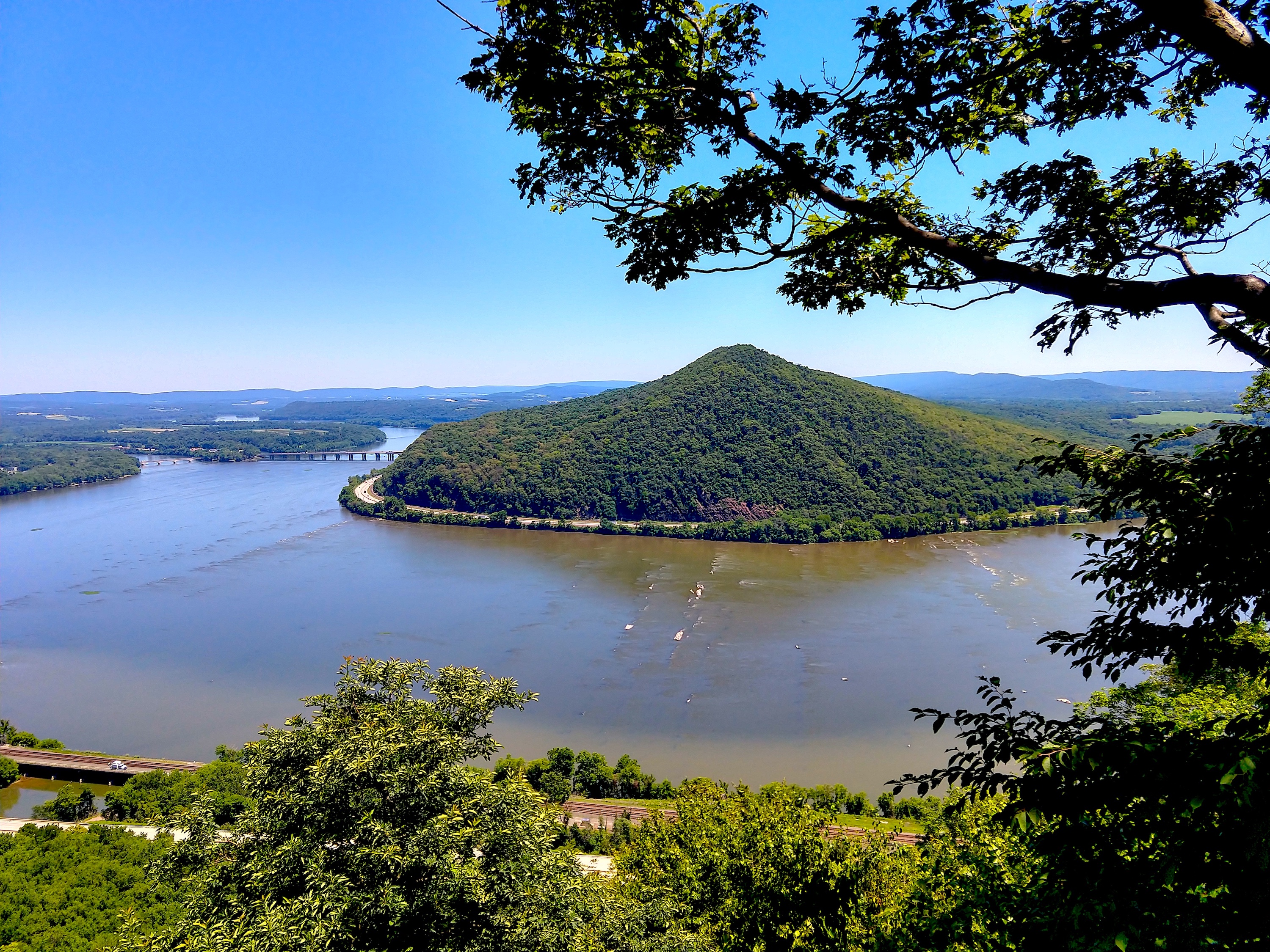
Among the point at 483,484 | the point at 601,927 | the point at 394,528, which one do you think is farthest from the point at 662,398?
the point at 601,927

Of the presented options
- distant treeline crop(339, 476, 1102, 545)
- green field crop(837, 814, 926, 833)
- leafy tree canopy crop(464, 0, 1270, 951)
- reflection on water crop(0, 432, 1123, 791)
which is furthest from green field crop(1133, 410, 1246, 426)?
leafy tree canopy crop(464, 0, 1270, 951)

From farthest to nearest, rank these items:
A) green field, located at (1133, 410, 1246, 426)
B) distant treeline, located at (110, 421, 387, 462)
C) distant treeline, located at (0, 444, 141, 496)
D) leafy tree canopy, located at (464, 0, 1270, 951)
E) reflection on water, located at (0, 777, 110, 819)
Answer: distant treeline, located at (110, 421, 387, 462)
green field, located at (1133, 410, 1246, 426)
distant treeline, located at (0, 444, 141, 496)
reflection on water, located at (0, 777, 110, 819)
leafy tree canopy, located at (464, 0, 1270, 951)

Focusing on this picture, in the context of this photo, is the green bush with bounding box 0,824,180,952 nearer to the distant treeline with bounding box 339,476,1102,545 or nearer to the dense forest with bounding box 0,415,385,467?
the distant treeline with bounding box 339,476,1102,545

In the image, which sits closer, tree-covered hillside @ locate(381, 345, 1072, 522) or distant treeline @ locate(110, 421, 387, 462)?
tree-covered hillside @ locate(381, 345, 1072, 522)

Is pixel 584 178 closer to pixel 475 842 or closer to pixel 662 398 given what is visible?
pixel 475 842

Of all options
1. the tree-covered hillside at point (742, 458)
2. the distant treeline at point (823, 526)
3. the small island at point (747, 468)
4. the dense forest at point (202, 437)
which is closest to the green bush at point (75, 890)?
the distant treeline at point (823, 526)

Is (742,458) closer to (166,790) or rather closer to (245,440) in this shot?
(166,790)

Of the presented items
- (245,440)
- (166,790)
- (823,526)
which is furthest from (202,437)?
(166,790)
